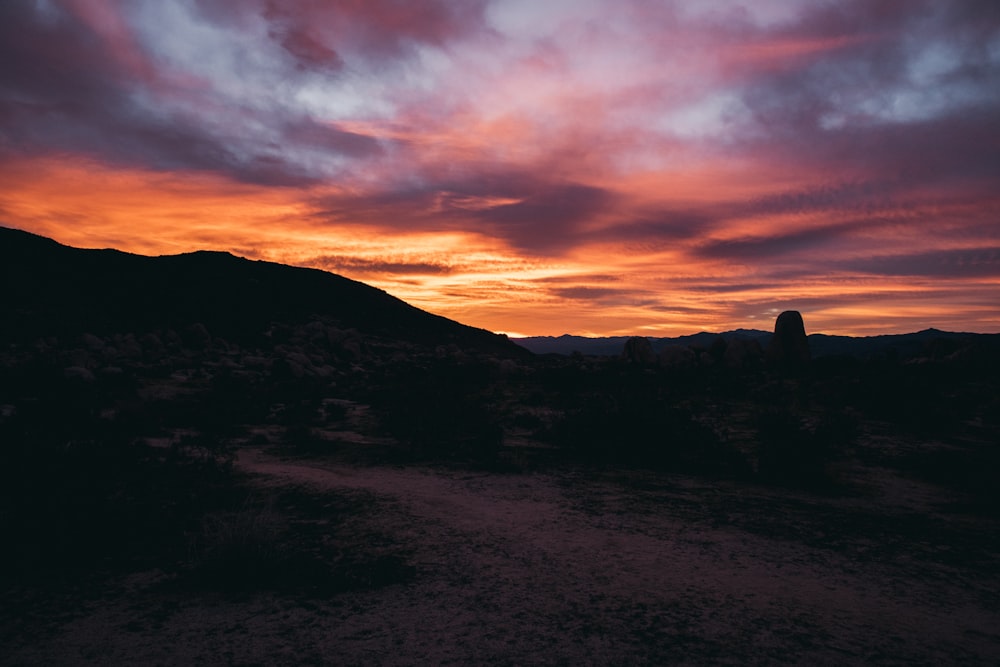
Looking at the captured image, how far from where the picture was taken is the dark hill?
1652 inches

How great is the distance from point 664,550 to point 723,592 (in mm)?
1097

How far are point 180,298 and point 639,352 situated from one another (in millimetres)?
41892

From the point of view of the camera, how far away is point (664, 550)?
5.89 m

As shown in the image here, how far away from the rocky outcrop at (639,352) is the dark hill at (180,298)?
28.6m

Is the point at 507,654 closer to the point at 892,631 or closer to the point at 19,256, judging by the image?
the point at 892,631

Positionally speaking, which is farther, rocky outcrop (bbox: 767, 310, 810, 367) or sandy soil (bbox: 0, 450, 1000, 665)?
rocky outcrop (bbox: 767, 310, 810, 367)

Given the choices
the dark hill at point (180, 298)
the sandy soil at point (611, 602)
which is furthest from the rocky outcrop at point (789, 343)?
the dark hill at point (180, 298)

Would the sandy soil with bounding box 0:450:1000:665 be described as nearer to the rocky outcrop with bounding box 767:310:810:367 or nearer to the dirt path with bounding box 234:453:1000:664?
the dirt path with bounding box 234:453:1000:664

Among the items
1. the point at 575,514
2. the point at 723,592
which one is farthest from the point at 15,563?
the point at 723,592

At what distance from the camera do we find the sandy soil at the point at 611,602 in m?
3.81

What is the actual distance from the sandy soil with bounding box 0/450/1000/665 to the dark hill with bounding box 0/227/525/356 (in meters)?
36.8

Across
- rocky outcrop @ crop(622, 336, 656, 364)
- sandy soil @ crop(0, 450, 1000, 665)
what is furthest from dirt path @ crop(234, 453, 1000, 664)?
rocky outcrop @ crop(622, 336, 656, 364)

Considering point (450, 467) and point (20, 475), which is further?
point (450, 467)

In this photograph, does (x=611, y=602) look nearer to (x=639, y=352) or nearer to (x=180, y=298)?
(x=639, y=352)
